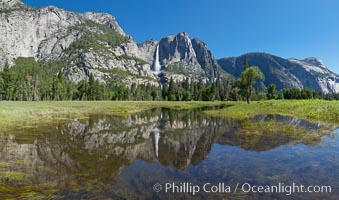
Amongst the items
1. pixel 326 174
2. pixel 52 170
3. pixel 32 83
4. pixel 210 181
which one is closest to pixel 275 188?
pixel 210 181

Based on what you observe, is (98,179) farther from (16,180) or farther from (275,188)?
(275,188)

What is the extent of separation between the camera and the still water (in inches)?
325

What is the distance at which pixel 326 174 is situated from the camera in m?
10.1

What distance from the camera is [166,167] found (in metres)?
11.6

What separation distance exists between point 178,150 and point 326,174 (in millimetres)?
8366

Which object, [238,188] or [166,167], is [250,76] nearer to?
[166,167]

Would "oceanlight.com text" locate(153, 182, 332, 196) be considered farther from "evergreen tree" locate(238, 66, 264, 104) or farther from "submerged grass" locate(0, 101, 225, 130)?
"evergreen tree" locate(238, 66, 264, 104)

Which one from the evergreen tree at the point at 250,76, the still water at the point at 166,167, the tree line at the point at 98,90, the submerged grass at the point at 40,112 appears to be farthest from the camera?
the tree line at the point at 98,90

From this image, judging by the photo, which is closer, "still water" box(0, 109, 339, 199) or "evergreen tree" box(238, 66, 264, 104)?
"still water" box(0, 109, 339, 199)

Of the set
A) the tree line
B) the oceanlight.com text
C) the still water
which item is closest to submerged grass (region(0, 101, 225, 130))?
the still water

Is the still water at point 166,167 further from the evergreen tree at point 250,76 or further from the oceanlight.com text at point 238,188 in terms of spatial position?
the evergreen tree at point 250,76

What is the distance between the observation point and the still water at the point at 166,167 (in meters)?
8.27

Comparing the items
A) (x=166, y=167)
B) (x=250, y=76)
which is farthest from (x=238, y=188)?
(x=250, y=76)

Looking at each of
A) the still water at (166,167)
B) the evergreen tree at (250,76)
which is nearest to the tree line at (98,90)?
the evergreen tree at (250,76)
